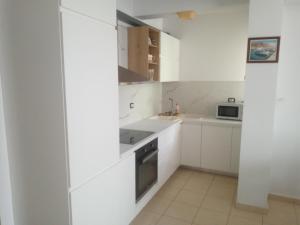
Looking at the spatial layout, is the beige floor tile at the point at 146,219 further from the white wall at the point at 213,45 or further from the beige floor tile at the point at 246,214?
the white wall at the point at 213,45

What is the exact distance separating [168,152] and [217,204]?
0.87 meters

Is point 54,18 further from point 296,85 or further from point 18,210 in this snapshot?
point 296,85

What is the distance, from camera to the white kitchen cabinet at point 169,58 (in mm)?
3479

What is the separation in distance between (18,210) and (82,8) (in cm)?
140

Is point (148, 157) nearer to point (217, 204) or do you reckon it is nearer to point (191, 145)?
point (217, 204)

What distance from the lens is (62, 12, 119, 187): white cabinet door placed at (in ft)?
4.47

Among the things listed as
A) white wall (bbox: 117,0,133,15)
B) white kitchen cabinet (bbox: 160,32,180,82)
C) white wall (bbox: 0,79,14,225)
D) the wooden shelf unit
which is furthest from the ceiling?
white wall (bbox: 0,79,14,225)

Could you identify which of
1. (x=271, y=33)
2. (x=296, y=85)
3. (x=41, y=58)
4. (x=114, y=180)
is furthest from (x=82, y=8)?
(x=296, y=85)

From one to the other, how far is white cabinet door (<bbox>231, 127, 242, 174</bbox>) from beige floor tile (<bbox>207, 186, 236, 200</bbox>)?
15.8 inches

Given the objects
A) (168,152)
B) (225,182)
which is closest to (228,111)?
(225,182)

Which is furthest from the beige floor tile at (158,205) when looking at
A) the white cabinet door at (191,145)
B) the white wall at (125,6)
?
the white wall at (125,6)

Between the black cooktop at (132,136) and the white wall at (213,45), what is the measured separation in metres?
1.73

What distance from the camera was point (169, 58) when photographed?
3736mm

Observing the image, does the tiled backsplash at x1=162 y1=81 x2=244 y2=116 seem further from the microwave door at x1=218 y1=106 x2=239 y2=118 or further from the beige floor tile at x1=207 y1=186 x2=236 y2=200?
the beige floor tile at x1=207 y1=186 x2=236 y2=200
